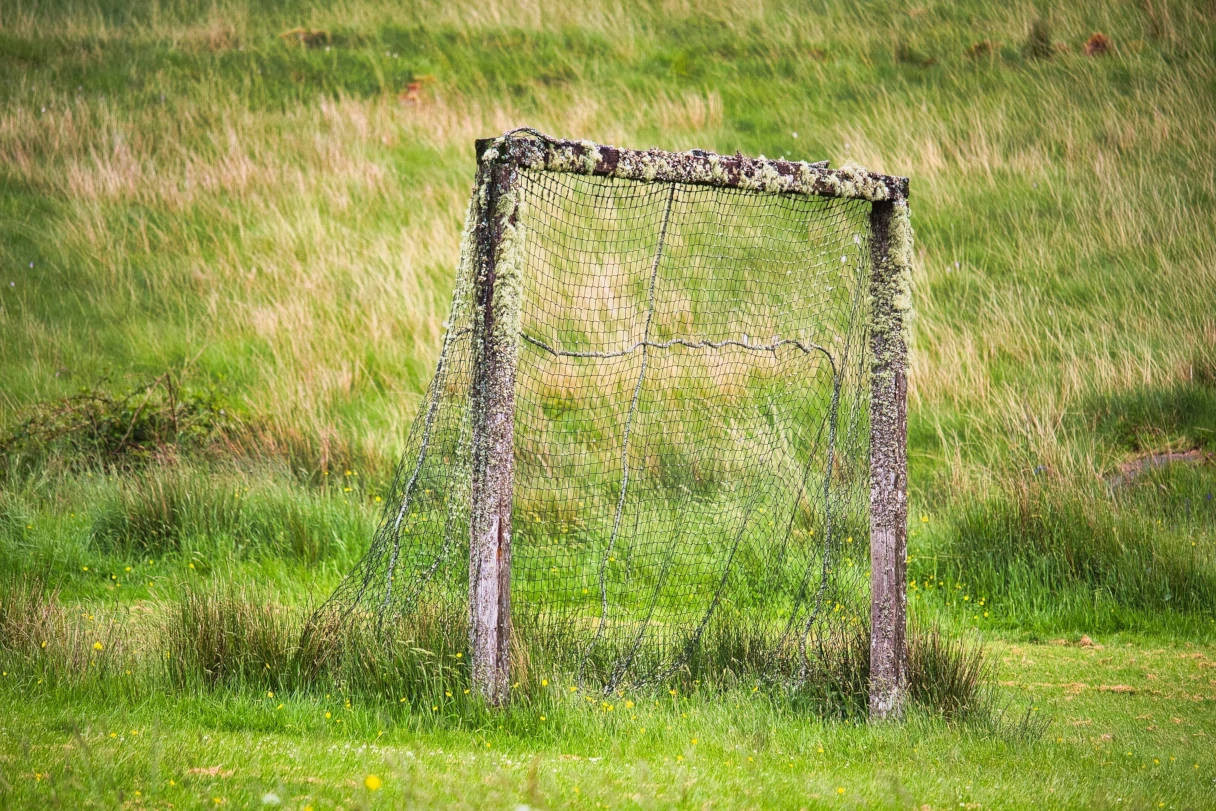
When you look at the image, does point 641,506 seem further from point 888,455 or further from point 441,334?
point 441,334

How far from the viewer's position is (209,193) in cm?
1503

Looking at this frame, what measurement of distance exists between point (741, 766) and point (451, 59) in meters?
17.4

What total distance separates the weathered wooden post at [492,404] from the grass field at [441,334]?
389 mm

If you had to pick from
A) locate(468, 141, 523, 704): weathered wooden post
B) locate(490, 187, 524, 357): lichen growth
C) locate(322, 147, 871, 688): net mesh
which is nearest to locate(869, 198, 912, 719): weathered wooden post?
locate(322, 147, 871, 688): net mesh

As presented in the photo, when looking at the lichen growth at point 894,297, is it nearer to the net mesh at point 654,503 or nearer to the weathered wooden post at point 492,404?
the net mesh at point 654,503

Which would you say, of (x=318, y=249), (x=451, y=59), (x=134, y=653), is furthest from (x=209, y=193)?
(x=134, y=653)

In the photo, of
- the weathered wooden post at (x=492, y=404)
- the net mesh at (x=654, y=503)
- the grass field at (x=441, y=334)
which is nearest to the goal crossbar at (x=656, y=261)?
the weathered wooden post at (x=492, y=404)

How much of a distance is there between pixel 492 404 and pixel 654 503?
3.99 m

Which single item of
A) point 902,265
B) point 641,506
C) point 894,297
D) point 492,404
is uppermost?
point 902,265

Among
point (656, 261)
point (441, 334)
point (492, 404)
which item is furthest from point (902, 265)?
point (441, 334)

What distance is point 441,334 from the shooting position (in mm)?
11398

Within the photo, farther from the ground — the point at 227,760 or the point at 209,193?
the point at 209,193

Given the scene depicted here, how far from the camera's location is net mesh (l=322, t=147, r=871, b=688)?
17.1 ft

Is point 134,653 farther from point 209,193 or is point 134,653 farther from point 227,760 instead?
point 209,193
